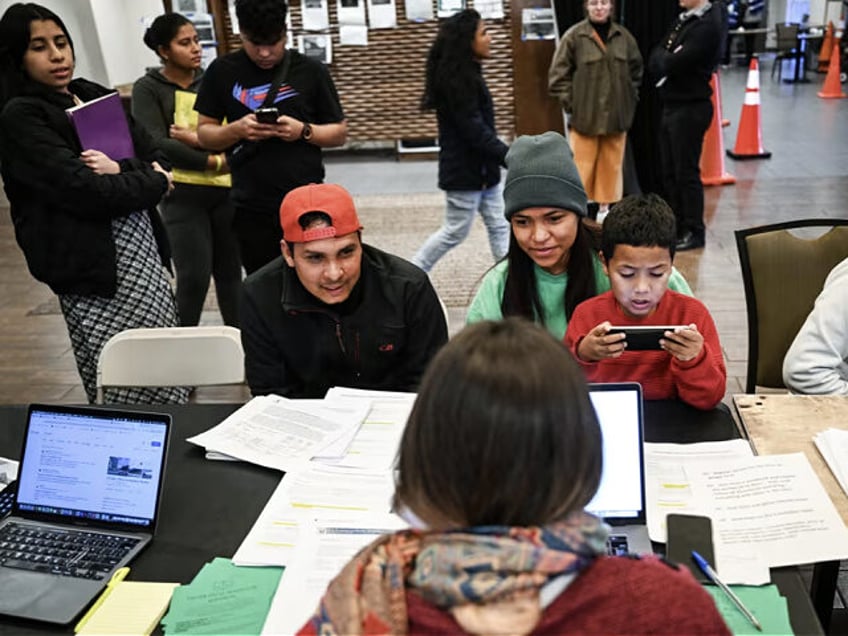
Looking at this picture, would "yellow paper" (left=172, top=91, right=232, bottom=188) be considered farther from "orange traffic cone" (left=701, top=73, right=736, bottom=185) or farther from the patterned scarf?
"orange traffic cone" (left=701, top=73, right=736, bottom=185)

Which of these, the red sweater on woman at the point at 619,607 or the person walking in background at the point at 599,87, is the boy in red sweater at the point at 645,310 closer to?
the red sweater on woman at the point at 619,607

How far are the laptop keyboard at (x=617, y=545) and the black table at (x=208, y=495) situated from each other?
9.1 inches

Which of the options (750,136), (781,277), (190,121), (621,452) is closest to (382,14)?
(750,136)

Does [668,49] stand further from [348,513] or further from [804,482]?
[348,513]

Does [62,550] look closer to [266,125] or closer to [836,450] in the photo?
[836,450]

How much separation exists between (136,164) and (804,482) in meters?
2.11

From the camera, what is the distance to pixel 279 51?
2.94 m

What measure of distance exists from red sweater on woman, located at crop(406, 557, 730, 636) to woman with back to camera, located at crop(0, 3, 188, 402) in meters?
2.03

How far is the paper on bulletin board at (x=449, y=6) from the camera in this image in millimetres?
6887

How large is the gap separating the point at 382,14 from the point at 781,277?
544cm

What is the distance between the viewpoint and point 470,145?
3.85m

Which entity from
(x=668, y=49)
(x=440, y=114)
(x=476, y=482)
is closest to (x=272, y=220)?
(x=440, y=114)

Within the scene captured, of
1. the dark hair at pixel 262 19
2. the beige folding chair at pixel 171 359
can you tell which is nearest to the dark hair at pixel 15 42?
the dark hair at pixel 262 19

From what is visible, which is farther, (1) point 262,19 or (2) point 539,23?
(2) point 539,23
